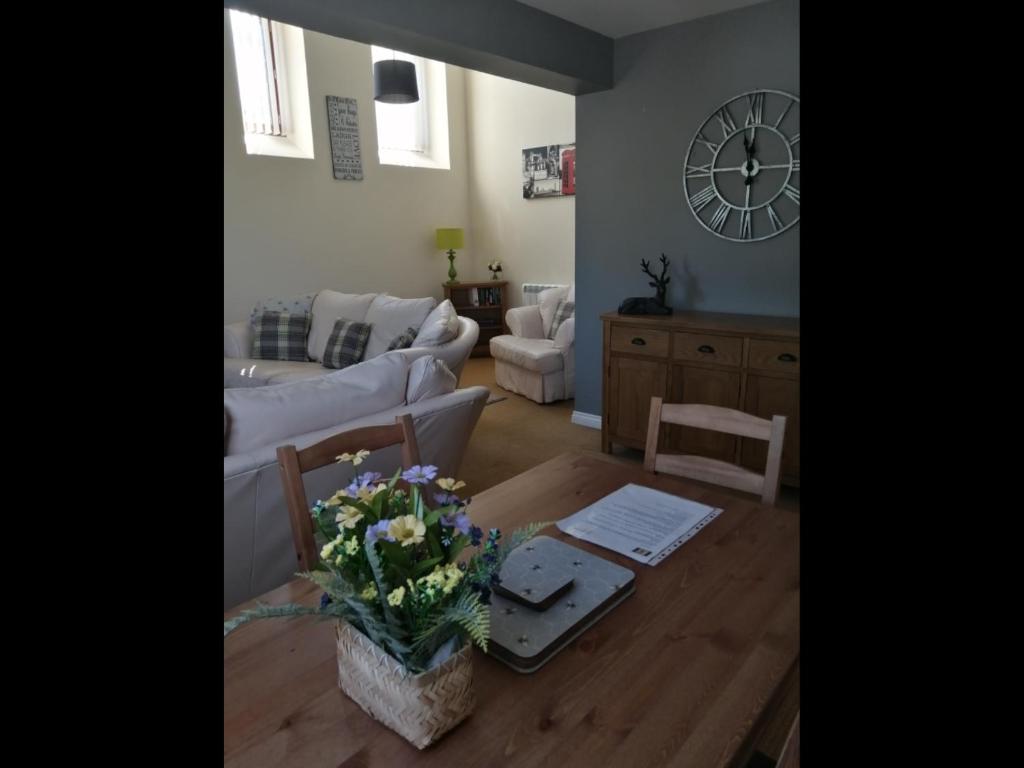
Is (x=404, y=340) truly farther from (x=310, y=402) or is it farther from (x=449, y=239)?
(x=449, y=239)

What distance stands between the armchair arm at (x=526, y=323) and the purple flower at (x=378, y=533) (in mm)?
4599

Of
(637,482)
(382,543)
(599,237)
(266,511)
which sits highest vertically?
(599,237)

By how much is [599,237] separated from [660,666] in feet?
11.0

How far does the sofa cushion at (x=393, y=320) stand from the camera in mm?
4438

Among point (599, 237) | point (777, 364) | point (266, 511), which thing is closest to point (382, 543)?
point (266, 511)

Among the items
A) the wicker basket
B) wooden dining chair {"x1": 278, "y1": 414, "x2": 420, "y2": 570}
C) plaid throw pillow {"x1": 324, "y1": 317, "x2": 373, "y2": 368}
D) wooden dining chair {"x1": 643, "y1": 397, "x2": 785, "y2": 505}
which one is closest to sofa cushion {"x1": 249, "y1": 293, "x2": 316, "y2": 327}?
plaid throw pillow {"x1": 324, "y1": 317, "x2": 373, "y2": 368}

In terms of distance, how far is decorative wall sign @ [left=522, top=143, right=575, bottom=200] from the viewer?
6109 millimetres

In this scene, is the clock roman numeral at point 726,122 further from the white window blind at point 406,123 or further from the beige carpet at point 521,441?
the white window blind at point 406,123

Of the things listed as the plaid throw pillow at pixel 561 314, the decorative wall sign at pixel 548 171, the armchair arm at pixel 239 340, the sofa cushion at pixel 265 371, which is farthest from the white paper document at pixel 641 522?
the decorative wall sign at pixel 548 171

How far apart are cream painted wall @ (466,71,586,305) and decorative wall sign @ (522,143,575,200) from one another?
0.07 m

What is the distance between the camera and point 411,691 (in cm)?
81
